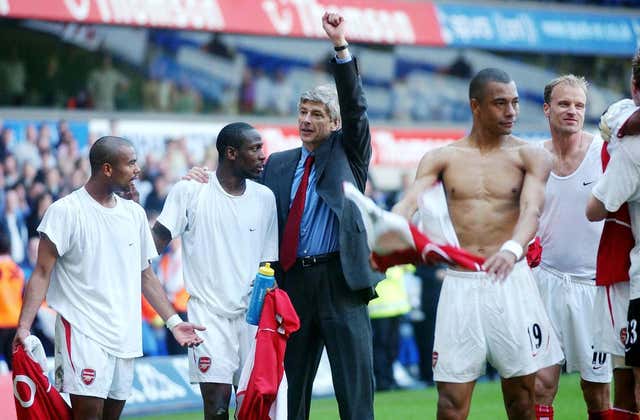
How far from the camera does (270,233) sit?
835cm

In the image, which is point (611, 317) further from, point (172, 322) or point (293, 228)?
point (172, 322)

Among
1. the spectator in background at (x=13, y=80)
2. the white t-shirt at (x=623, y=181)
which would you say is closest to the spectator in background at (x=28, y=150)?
the spectator in background at (x=13, y=80)

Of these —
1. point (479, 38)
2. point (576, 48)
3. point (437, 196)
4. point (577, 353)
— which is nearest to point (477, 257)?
point (437, 196)

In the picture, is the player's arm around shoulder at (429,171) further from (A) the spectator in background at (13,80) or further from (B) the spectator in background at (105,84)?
(B) the spectator in background at (105,84)

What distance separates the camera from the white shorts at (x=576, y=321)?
29.3 ft

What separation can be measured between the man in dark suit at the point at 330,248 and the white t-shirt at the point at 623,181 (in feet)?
5.21

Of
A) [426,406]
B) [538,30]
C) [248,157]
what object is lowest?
[426,406]

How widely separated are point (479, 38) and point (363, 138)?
44.1ft

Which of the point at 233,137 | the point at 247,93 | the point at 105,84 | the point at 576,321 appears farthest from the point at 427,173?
the point at 247,93

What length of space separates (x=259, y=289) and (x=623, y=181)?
2334 millimetres

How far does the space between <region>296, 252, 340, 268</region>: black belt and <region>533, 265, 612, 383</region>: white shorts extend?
6.06 ft

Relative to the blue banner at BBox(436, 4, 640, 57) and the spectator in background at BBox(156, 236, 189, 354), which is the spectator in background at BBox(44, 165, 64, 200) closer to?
the spectator in background at BBox(156, 236, 189, 354)

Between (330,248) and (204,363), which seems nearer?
(204,363)

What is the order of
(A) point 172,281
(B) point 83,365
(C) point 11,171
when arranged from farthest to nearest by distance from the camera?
(A) point 172,281 < (C) point 11,171 < (B) point 83,365
